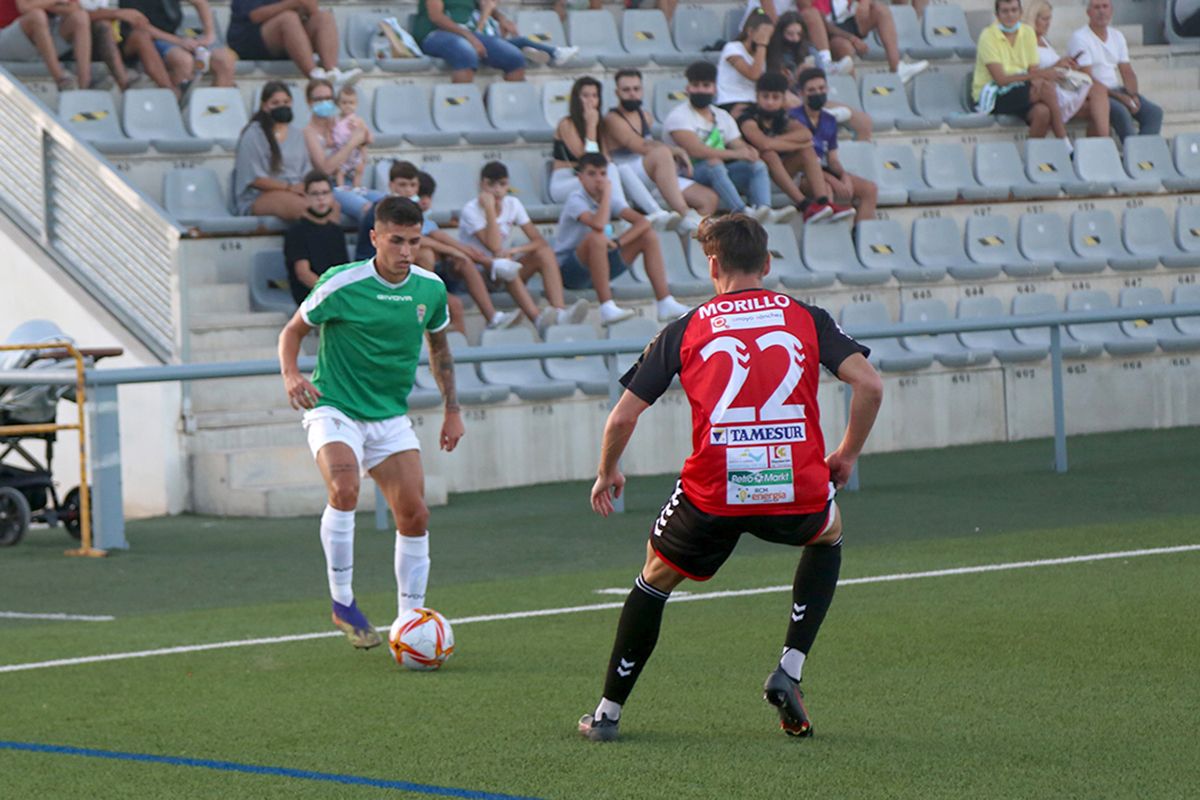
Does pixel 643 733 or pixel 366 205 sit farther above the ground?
pixel 366 205

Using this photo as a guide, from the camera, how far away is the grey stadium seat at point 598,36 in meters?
19.7

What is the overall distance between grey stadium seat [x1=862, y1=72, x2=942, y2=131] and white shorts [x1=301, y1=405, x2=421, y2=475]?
12.7 metres

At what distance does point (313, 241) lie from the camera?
49.7ft

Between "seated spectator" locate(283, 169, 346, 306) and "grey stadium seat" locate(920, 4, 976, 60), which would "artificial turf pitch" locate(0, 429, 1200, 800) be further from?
"grey stadium seat" locate(920, 4, 976, 60)

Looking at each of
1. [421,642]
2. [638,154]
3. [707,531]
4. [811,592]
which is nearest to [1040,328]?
[638,154]

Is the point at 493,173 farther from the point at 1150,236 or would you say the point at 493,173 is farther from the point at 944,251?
the point at 1150,236

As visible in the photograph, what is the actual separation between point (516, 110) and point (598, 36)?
202cm

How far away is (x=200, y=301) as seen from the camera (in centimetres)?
1560

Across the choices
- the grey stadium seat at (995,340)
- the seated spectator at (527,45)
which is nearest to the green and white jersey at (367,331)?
the grey stadium seat at (995,340)

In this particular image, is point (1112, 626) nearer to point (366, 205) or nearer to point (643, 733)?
point (643, 733)

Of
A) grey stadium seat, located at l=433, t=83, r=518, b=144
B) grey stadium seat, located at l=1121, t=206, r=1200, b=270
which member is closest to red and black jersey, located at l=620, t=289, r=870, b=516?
grey stadium seat, located at l=433, t=83, r=518, b=144

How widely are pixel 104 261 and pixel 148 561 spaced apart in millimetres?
3802

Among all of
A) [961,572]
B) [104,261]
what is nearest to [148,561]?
[104,261]

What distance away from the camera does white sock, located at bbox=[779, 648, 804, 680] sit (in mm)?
6395
